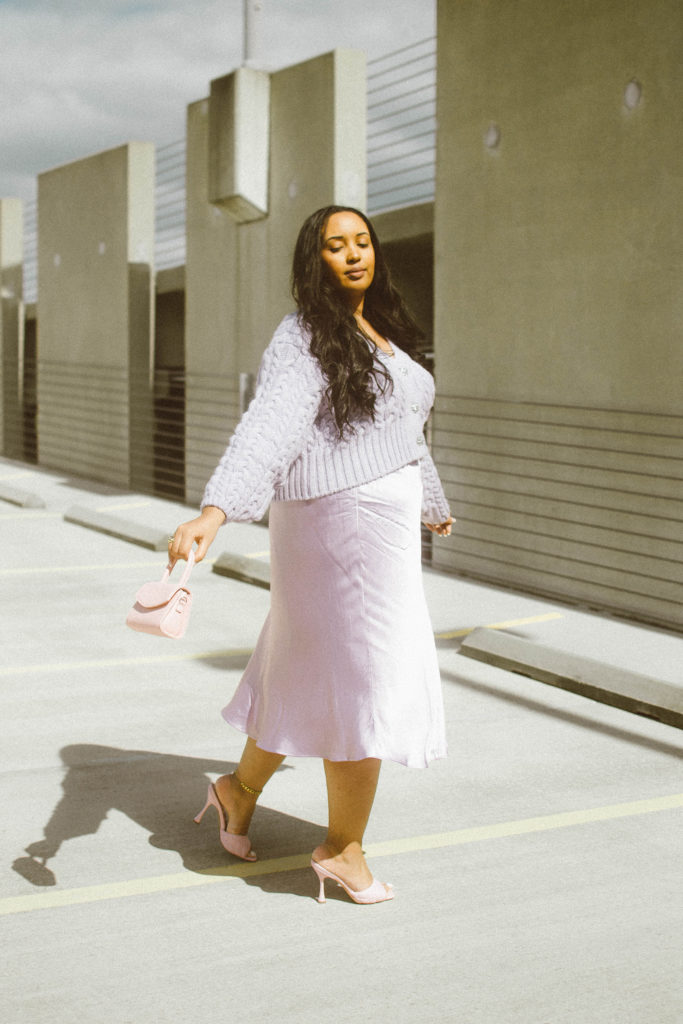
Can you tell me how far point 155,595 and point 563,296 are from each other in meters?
6.15

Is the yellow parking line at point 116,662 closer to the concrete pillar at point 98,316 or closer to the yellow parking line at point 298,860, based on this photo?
the yellow parking line at point 298,860

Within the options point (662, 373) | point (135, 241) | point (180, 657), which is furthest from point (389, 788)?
point (135, 241)

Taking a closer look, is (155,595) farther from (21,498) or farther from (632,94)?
(21,498)

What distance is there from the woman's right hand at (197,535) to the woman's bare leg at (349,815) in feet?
2.54

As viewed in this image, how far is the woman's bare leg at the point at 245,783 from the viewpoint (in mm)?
3697

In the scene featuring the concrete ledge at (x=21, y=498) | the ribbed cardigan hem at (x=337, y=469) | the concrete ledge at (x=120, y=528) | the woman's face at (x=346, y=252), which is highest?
the woman's face at (x=346, y=252)

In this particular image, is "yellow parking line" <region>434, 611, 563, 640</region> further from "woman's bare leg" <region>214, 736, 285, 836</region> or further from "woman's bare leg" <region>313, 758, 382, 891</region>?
"woman's bare leg" <region>313, 758, 382, 891</region>

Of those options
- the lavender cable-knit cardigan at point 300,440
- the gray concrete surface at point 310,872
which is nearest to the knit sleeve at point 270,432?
the lavender cable-knit cardigan at point 300,440

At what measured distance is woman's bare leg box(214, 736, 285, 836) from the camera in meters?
3.70

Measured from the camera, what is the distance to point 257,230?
13.5 m

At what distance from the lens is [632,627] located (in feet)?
25.6

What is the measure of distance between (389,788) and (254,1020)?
1740 mm

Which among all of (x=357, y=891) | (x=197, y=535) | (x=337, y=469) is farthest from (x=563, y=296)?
(x=197, y=535)

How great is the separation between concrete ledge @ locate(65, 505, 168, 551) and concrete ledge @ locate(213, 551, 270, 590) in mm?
1457
